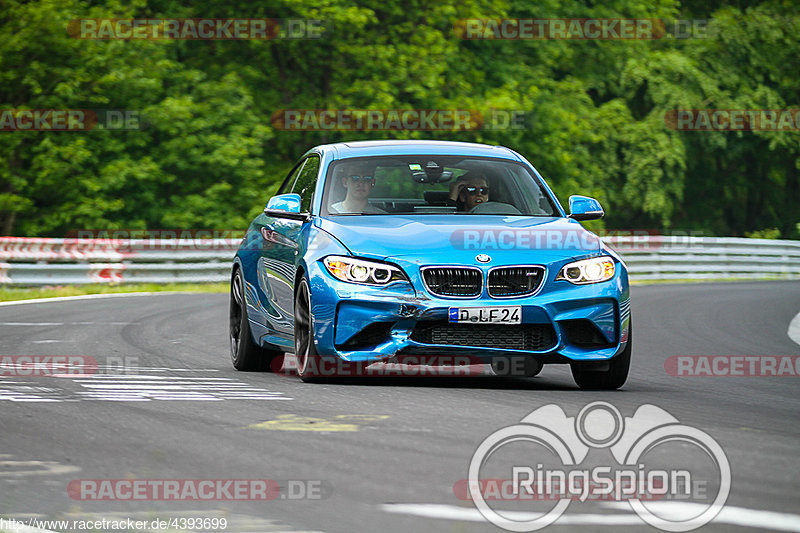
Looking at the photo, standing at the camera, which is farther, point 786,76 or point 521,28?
point 786,76

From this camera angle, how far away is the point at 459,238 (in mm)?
9391

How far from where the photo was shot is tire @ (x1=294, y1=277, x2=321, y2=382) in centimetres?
938

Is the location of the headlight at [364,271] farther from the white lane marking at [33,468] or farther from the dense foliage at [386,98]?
the dense foliage at [386,98]

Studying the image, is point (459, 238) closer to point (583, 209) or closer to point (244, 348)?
point (583, 209)

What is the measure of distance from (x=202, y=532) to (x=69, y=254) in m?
22.9

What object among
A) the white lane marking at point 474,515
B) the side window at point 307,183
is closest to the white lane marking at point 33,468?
the white lane marking at point 474,515

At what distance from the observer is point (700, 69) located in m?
46.7

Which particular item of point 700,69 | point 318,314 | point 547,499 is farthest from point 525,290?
point 700,69

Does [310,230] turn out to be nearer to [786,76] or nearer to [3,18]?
[3,18]

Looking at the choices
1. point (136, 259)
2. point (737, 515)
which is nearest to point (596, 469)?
point (737, 515)

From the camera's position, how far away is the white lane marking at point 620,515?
5012mm

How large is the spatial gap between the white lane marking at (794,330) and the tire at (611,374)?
21.2 feet

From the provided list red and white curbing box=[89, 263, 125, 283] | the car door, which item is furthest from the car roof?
red and white curbing box=[89, 263, 125, 283]

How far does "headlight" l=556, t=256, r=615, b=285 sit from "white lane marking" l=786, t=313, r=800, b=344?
22.1ft
